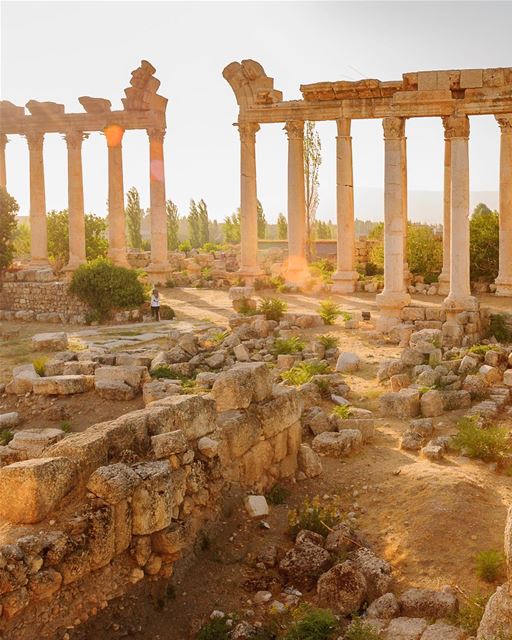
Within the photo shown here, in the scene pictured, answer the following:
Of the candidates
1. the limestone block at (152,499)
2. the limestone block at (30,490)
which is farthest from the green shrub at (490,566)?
the limestone block at (30,490)

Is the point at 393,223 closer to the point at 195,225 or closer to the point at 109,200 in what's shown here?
the point at 109,200

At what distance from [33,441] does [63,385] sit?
10.6ft

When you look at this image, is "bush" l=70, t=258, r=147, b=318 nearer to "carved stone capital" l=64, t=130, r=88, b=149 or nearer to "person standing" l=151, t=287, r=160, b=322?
"person standing" l=151, t=287, r=160, b=322

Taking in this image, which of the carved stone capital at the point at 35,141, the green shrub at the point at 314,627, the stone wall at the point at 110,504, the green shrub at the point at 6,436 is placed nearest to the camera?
the stone wall at the point at 110,504

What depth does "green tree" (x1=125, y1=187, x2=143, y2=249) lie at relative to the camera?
60531mm

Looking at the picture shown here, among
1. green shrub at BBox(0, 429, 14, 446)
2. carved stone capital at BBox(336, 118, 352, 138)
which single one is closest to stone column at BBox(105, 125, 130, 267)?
carved stone capital at BBox(336, 118, 352, 138)

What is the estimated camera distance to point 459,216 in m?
22.8

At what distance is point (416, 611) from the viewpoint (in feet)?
26.5

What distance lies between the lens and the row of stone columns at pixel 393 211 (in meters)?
22.8

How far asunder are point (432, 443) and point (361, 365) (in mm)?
6483

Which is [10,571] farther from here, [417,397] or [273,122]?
[273,122]

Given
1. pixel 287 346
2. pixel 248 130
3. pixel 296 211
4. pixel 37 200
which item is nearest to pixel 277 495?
pixel 287 346

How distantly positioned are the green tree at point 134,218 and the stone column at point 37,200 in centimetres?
2167

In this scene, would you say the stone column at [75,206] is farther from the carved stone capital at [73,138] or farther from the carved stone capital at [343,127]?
the carved stone capital at [343,127]
